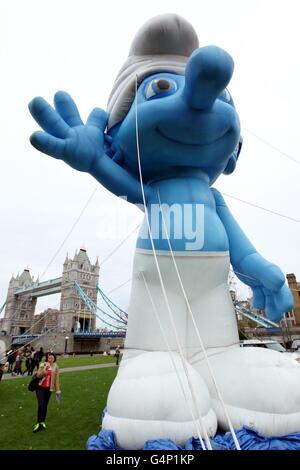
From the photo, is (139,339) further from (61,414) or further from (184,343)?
(61,414)

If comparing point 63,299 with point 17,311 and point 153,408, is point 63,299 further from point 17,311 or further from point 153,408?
point 153,408

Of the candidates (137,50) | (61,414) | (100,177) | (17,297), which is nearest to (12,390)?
(61,414)

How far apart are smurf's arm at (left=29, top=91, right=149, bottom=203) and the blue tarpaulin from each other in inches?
90.8

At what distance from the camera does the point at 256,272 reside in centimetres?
319

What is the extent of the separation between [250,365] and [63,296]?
1578 inches

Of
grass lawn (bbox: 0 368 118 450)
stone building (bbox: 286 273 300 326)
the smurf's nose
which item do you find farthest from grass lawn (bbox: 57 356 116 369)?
stone building (bbox: 286 273 300 326)

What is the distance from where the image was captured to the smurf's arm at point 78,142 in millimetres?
3104

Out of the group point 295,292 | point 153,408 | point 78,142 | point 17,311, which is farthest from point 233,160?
point 17,311

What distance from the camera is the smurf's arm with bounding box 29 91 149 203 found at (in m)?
3.10

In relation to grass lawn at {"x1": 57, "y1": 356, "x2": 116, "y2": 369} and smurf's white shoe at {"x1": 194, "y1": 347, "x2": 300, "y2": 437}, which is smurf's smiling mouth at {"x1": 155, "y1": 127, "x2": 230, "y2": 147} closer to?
smurf's white shoe at {"x1": 194, "y1": 347, "x2": 300, "y2": 437}

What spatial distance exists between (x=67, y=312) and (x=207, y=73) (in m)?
39.2

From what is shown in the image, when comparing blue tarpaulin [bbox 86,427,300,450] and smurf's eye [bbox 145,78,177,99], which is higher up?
smurf's eye [bbox 145,78,177,99]

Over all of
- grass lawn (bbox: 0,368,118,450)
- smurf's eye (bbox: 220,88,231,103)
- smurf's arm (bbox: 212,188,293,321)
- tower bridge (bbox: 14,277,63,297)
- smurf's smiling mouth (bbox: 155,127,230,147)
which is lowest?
grass lawn (bbox: 0,368,118,450)

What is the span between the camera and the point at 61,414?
434 centimetres
